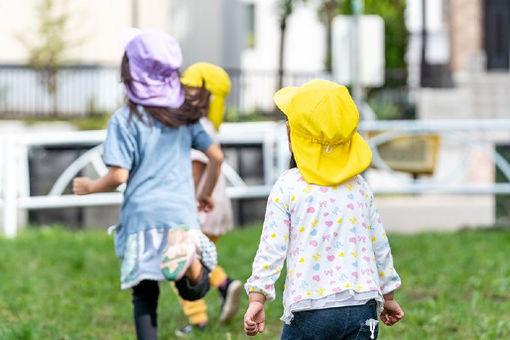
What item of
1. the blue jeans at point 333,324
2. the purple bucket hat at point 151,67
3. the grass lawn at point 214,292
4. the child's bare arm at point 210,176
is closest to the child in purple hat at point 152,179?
the purple bucket hat at point 151,67

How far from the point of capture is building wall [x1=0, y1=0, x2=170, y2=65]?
21.2 meters

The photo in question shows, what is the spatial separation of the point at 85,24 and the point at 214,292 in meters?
15.8

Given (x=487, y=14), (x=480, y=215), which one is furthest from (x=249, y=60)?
(x=480, y=215)

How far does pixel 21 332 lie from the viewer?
5000mm

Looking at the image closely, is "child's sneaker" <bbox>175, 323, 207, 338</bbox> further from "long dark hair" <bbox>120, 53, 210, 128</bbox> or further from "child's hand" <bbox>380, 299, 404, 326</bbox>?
"child's hand" <bbox>380, 299, 404, 326</bbox>

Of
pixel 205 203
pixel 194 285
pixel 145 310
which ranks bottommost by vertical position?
pixel 145 310

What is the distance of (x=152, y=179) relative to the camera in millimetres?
4352

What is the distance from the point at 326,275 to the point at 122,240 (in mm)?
1370

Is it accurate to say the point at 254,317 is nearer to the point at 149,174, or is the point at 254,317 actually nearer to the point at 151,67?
the point at 149,174

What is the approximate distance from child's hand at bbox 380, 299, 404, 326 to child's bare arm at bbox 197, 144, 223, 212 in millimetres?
1452

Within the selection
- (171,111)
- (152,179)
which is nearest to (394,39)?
(171,111)

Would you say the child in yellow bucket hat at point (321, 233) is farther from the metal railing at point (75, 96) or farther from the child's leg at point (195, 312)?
the metal railing at point (75, 96)

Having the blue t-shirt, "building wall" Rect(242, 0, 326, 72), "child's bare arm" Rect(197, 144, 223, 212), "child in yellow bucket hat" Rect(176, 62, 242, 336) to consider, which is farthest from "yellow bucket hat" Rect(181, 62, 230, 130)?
"building wall" Rect(242, 0, 326, 72)

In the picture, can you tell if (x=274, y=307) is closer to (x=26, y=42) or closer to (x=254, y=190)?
(x=254, y=190)
